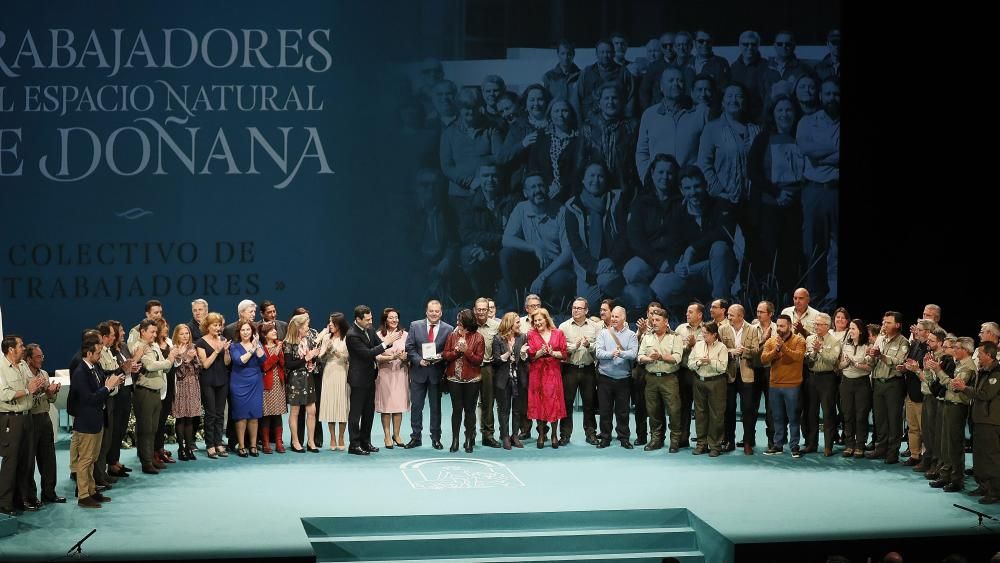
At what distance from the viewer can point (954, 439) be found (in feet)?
32.9

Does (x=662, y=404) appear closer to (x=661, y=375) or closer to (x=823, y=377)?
(x=661, y=375)

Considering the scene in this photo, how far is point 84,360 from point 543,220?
7538 mm

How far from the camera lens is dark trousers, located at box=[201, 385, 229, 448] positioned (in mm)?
11133

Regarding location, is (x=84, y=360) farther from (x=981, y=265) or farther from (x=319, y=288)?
(x=981, y=265)

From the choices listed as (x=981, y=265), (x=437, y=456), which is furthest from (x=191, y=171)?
(x=981, y=265)

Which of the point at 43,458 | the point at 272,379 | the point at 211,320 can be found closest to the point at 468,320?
the point at 272,379

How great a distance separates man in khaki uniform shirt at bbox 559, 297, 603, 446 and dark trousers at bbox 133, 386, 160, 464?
3909 millimetres

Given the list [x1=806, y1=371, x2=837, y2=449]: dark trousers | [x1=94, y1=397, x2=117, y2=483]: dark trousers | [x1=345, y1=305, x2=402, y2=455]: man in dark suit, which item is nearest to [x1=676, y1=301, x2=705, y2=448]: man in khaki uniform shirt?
[x1=806, y1=371, x2=837, y2=449]: dark trousers

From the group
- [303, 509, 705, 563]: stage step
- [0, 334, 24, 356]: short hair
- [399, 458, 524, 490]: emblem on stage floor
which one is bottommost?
[303, 509, 705, 563]: stage step

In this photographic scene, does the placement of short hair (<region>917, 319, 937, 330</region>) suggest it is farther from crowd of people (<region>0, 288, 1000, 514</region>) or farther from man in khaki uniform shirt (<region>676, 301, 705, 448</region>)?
man in khaki uniform shirt (<region>676, 301, 705, 448</region>)

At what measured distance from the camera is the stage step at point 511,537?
29.1 ft

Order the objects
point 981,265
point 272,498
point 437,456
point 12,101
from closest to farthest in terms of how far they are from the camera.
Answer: point 272,498 < point 437,456 < point 981,265 < point 12,101

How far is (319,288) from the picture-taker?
612 inches

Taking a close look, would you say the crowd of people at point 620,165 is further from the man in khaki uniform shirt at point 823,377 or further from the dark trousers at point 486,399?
the man in khaki uniform shirt at point 823,377
